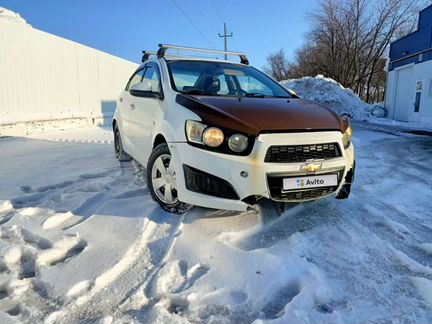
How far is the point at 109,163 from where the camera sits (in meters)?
6.21

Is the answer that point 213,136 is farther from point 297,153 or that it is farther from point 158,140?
point 158,140

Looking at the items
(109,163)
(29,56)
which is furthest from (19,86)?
(109,163)

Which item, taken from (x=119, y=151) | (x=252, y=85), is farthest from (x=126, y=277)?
(x=119, y=151)

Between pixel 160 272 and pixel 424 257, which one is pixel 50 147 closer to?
pixel 160 272

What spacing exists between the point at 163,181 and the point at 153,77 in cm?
157

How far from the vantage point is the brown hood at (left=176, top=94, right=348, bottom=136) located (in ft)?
10.4

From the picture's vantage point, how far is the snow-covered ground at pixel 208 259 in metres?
2.22

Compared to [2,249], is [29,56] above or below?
above

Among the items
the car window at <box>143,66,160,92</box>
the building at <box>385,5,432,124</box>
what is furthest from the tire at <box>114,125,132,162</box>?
the building at <box>385,5,432,124</box>

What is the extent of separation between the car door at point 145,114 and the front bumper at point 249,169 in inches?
38.9

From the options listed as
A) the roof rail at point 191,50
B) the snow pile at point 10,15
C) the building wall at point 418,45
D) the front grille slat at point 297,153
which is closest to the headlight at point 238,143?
the front grille slat at point 297,153

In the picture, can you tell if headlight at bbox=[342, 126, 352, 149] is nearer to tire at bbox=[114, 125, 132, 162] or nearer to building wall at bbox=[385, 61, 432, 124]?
tire at bbox=[114, 125, 132, 162]

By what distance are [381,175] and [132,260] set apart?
13.9ft

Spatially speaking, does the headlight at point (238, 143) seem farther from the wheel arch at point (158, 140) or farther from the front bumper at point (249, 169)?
the wheel arch at point (158, 140)
